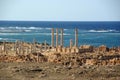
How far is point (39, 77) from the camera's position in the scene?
21625 millimetres

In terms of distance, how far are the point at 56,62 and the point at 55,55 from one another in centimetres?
171

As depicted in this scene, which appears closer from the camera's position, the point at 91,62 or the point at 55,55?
the point at 91,62

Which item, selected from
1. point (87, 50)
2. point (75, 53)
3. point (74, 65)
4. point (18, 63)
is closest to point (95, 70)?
point (74, 65)

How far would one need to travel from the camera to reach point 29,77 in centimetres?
2166

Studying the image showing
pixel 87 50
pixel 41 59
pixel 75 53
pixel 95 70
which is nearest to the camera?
pixel 95 70

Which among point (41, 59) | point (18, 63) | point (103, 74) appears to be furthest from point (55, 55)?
point (103, 74)

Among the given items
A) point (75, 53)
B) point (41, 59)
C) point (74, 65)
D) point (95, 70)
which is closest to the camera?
point (95, 70)

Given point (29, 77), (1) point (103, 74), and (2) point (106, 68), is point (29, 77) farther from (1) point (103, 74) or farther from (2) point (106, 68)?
(2) point (106, 68)

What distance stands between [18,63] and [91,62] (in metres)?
4.88

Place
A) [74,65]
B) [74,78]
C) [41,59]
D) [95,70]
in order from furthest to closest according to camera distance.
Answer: [41,59] < [74,65] < [95,70] < [74,78]

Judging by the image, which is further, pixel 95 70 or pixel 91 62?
pixel 91 62

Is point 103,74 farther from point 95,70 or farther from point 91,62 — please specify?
point 91,62

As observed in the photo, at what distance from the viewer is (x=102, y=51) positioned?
34469mm

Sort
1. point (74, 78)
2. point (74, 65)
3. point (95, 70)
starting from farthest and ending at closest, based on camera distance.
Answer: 1. point (74, 65)
2. point (95, 70)
3. point (74, 78)
